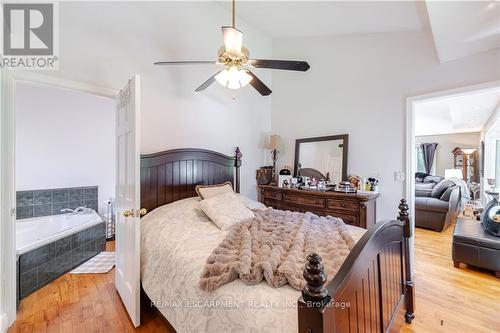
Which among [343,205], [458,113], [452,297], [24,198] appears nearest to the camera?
[452,297]

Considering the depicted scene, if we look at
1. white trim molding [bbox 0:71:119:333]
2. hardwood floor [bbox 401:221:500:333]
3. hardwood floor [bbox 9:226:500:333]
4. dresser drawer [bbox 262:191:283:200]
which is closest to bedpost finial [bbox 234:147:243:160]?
dresser drawer [bbox 262:191:283:200]

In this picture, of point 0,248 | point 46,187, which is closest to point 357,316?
point 0,248

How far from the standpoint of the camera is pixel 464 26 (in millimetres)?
1799

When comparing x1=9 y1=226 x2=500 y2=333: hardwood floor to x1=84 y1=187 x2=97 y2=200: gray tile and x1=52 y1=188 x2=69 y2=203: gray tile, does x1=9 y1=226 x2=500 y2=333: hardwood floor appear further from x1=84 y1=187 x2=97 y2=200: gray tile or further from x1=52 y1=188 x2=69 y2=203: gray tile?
x1=84 y1=187 x2=97 y2=200: gray tile

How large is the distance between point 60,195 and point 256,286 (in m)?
3.84

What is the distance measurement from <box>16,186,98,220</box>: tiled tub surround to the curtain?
33.7 ft

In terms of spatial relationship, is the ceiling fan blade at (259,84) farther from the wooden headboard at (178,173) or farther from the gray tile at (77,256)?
the gray tile at (77,256)

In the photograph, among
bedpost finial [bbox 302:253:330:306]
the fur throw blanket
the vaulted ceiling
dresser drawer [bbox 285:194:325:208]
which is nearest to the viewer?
bedpost finial [bbox 302:253:330:306]

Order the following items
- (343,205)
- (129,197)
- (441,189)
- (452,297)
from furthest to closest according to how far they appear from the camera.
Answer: (441,189), (343,205), (452,297), (129,197)

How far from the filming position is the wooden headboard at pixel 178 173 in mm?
2373

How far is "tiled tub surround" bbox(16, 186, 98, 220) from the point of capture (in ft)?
10.4

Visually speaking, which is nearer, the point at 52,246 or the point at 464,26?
the point at 464,26

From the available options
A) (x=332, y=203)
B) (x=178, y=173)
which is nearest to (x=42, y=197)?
(x=178, y=173)

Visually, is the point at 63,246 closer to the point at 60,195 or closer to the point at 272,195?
the point at 60,195
